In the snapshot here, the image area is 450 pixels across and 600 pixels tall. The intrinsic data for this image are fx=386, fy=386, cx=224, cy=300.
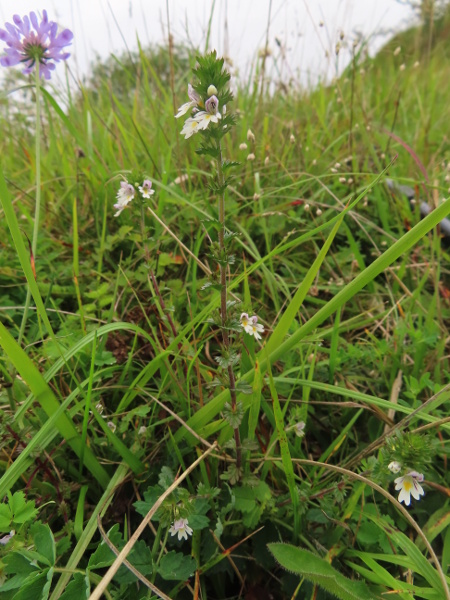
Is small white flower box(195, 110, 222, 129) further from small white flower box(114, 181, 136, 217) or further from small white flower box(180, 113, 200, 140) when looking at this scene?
small white flower box(114, 181, 136, 217)

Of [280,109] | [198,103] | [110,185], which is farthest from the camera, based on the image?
[280,109]

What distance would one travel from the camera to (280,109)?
3.60 metres

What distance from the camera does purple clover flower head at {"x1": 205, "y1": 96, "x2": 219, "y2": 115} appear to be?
836mm

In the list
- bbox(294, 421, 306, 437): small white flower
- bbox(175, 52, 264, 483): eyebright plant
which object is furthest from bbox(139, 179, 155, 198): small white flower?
bbox(294, 421, 306, 437): small white flower

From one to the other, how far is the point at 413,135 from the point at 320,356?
2555 millimetres

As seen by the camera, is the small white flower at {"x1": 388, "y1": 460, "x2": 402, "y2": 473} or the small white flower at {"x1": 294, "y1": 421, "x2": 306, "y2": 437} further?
the small white flower at {"x1": 294, "y1": 421, "x2": 306, "y2": 437}

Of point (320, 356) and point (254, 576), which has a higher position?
point (320, 356)

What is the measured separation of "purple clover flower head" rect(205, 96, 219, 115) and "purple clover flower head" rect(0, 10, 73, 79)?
3.63 ft

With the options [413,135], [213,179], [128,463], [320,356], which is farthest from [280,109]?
[128,463]

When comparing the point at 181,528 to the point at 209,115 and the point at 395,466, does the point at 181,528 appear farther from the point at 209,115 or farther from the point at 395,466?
the point at 209,115

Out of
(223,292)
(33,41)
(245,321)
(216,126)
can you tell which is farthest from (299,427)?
(33,41)

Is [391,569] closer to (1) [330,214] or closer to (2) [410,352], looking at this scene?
(2) [410,352]

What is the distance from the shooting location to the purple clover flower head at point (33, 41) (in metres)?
1.57

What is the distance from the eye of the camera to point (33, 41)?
1.60 meters
